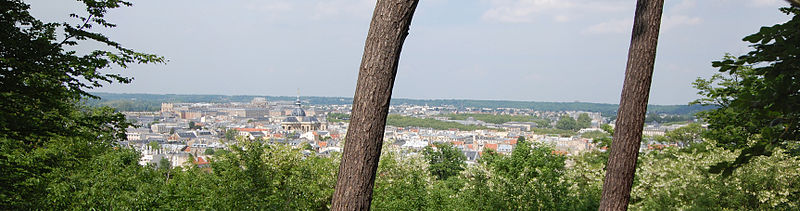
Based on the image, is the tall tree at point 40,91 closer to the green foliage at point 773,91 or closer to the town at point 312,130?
the green foliage at point 773,91

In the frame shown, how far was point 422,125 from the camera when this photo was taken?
131m

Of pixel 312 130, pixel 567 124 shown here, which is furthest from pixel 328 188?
pixel 567 124

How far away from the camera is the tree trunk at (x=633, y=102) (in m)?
3.76

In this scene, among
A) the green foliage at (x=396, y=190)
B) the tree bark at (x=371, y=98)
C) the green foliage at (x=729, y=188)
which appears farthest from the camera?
the green foliage at (x=396, y=190)

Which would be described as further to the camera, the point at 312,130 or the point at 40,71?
the point at 312,130

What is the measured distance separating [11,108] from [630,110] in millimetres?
6485

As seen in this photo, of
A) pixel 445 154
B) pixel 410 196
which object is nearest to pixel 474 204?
pixel 410 196

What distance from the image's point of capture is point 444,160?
24.9 meters

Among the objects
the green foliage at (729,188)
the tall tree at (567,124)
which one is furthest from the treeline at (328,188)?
the tall tree at (567,124)

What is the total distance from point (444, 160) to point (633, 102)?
69.9 ft

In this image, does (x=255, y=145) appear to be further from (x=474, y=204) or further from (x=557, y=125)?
(x=557, y=125)

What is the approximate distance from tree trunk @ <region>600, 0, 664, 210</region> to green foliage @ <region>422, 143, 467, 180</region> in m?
20.4

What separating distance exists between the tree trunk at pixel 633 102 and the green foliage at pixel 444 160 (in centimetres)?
2040

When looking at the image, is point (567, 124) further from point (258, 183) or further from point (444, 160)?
point (258, 183)
